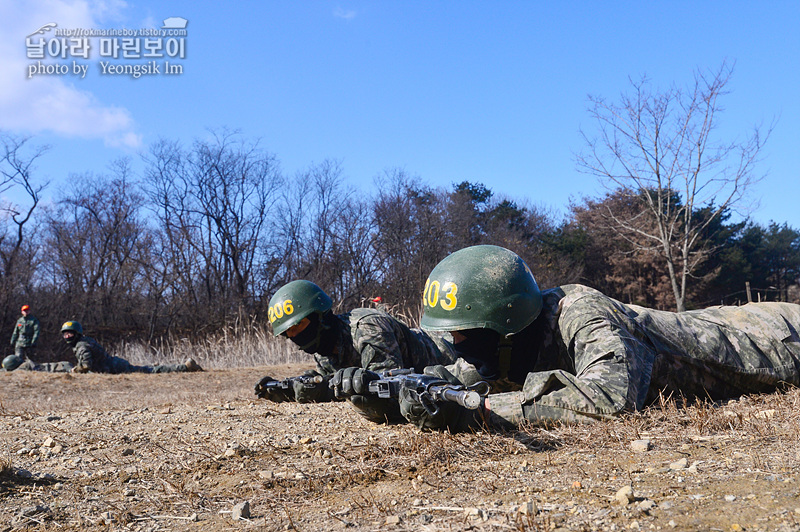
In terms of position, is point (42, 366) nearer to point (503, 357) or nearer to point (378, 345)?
point (378, 345)

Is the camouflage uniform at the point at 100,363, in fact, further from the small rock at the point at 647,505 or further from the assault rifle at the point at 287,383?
the small rock at the point at 647,505

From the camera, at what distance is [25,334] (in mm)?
17828

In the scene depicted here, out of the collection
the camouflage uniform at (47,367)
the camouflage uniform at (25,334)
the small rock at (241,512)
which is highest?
the camouflage uniform at (25,334)

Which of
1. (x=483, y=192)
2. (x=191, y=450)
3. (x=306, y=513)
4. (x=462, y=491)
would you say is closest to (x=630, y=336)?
(x=462, y=491)

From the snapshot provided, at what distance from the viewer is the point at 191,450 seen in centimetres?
345

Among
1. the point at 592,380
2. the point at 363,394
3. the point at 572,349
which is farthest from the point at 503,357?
the point at 363,394

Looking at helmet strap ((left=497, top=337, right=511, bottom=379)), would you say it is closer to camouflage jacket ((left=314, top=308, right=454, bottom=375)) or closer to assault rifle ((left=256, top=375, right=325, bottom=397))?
camouflage jacket ((left=314, top=308, right=454, bottom=375))

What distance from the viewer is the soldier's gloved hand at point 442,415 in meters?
3.03

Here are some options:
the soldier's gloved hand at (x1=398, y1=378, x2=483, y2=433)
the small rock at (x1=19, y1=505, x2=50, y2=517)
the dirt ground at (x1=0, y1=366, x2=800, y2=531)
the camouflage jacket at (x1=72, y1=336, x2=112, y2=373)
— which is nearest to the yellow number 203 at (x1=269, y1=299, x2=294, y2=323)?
the dirt ground at (x1=0, y1=366, x2=800, y2=531)

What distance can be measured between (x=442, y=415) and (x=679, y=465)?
110 cm

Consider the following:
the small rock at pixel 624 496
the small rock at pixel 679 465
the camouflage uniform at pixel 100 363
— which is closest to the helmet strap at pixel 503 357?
the small rock at pixel 679 465

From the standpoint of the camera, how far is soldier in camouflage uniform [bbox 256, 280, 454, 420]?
218 inches

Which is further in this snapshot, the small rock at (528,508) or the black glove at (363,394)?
the black glove at (363,394)

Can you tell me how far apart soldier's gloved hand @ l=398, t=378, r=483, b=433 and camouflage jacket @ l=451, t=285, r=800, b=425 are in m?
0.16
